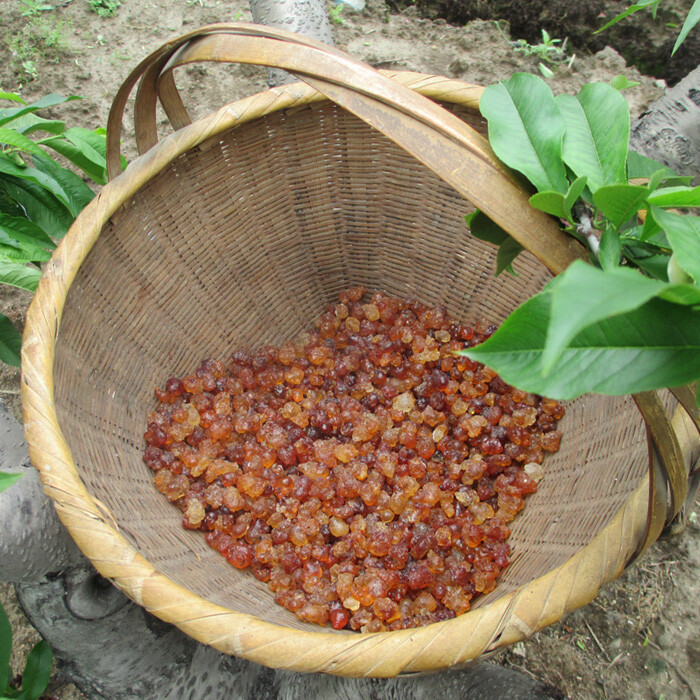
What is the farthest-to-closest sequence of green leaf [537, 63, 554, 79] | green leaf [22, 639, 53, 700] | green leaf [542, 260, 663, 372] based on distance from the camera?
green leaf [537, 63, 554, 79], green leaf [22, 639, 53, 700], green leaf [542, 260, 663, 372]

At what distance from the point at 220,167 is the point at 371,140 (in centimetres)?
37

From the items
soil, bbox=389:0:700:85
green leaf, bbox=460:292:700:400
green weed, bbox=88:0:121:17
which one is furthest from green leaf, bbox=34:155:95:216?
soil, bbox=389:0:700:85

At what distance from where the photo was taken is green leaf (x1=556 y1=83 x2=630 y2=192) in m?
0.81

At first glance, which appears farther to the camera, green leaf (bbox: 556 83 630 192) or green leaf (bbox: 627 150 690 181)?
green leaf (bbox: 627 150 690 181)

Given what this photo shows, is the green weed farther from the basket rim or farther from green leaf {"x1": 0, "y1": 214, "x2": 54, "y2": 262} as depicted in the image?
the basket rim

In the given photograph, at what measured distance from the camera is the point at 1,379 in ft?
5.89

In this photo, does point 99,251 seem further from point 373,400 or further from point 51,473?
point 373,400

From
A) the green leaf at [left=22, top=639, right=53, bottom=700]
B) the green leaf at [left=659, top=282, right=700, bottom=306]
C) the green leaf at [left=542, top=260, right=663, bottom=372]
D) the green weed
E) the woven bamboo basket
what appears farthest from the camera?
the green weed

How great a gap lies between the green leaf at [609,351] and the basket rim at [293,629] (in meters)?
0.28

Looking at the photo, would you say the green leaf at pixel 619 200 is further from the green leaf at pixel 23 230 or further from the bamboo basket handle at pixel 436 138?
the green leaf at pixel 23 230

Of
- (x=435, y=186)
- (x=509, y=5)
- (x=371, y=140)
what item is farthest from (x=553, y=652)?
(x=509, y=5)

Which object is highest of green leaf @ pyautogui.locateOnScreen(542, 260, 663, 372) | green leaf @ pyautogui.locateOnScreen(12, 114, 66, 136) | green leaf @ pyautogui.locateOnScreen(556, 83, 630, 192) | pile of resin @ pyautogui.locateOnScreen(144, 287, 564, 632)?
green leaf @ pyautogui.locateOnScreen(542, 260, 663, 372)

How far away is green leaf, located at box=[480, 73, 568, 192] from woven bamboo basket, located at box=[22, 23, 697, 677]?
3 cm

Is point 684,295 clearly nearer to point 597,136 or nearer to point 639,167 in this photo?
point 597,136
